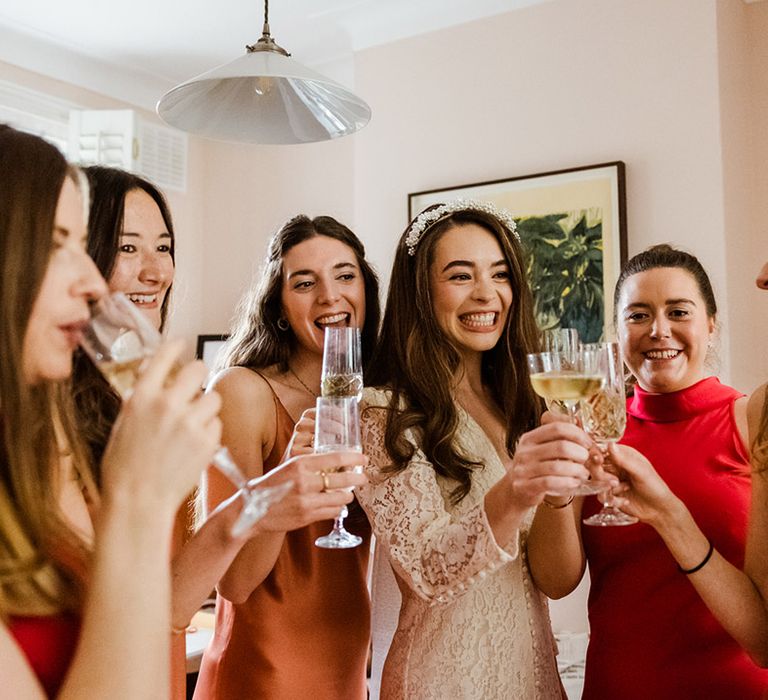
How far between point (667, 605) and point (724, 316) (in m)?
1.89

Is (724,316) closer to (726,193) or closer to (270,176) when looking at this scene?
(726,193)

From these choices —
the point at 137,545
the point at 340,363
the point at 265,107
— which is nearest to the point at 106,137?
the point at 265,107

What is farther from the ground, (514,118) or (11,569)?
(514,118)

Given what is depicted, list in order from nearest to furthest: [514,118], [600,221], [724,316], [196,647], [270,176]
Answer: [196,647] < [724,316] < [600,221] < [514,118] < [270,176]

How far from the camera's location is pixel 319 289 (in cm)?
221

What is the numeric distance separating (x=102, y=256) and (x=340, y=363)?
0.62 metres

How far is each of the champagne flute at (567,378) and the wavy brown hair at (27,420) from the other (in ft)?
2.69

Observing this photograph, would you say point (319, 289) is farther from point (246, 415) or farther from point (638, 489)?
point (638, 489)

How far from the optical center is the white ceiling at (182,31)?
4.32m

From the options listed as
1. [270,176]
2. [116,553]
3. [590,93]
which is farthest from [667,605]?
[270,176]

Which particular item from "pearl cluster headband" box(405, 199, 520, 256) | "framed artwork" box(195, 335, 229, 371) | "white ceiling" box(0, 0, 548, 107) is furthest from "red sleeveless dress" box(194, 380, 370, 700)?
"framed artwork" box(195, 335, 229, 371)

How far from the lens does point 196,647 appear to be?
3.15 meters

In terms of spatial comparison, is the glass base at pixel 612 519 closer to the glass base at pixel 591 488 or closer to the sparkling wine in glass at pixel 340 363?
the glass base at pixel 591 488

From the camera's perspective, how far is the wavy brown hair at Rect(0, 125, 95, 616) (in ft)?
3.00
